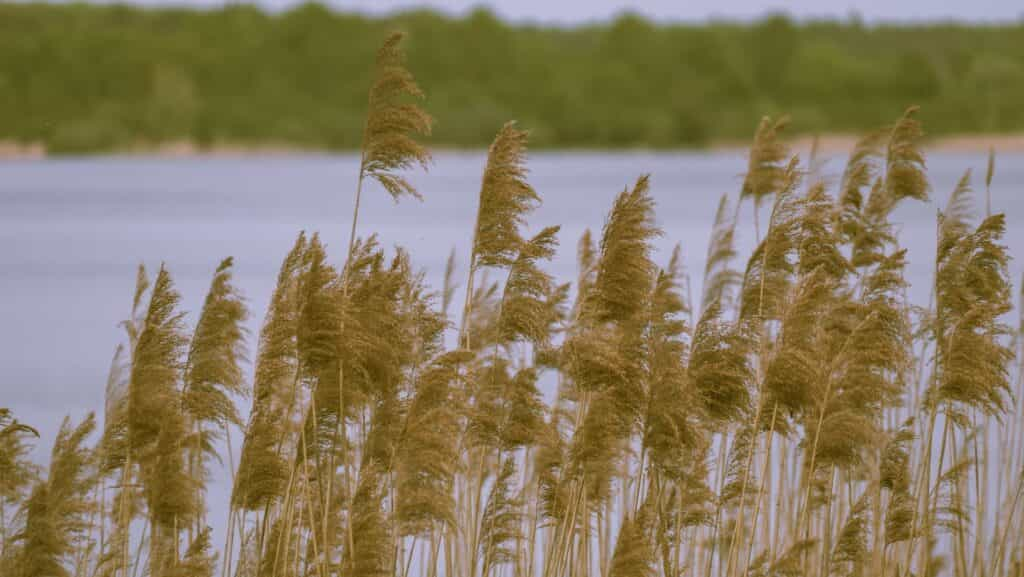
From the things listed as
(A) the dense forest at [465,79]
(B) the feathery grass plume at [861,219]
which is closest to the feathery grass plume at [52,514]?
(B) the feathery grass plume at [861,219]

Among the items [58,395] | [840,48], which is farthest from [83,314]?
[840,48]

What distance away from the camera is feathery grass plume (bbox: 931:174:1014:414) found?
18.8 feet

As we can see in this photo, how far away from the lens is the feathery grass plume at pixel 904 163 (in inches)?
276

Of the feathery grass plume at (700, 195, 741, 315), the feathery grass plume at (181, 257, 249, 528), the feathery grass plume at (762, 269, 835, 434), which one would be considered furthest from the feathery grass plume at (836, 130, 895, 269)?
the feathery grass plume at (181, 257, 249, 528)

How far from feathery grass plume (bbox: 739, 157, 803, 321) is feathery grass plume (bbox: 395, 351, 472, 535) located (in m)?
1.39

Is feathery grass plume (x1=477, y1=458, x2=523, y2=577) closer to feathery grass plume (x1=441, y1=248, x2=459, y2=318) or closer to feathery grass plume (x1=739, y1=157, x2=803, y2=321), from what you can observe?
feathery grass plume (x1=739, y1=157, x2=803, y2=321)

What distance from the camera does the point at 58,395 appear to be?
54.1 feet

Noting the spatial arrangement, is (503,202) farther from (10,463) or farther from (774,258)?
(10,463)

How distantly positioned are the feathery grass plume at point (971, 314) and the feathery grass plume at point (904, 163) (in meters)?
0.79

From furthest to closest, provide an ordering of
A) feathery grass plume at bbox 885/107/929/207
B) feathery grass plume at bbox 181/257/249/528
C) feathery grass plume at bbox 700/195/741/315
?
1. feathery grass plume at bbox 700/195/741/315
2. feathery grass plume at bbox 885/107/929/207
3. feathery grass plume at bbox 181/257/249/528

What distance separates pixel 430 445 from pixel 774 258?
1.74m

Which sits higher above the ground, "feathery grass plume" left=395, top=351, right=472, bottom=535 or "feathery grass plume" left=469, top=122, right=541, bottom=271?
"feathery grass plume" left=469, top=122, right=541, bottom=271

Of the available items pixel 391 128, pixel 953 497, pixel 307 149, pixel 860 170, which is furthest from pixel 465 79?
pixel 391 128

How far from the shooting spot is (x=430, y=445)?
4.96m
